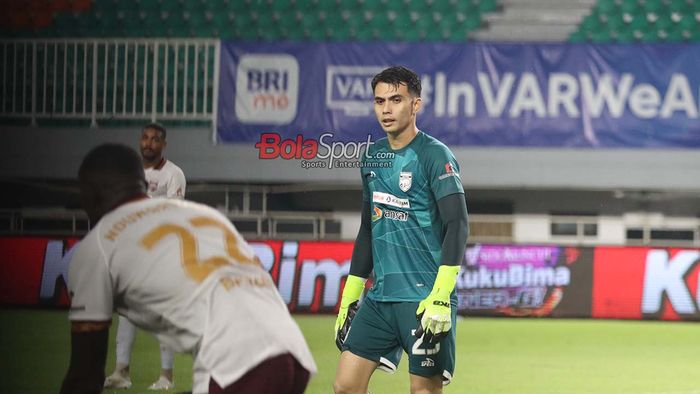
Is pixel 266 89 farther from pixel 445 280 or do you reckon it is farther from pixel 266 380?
pixel 266 380

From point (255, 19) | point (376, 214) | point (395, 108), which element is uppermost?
point (255, 19)

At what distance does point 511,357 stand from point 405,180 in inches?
232

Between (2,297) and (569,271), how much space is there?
709cm

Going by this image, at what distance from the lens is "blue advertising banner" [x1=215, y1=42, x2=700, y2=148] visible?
1616 centimetres

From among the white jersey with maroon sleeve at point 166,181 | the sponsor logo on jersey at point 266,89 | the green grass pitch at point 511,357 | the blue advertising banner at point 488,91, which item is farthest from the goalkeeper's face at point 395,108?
the sponsor logo on jersey at point 266,89

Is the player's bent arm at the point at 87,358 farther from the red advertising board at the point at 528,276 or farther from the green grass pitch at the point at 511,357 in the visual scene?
the red advertising board at the point at 528,276

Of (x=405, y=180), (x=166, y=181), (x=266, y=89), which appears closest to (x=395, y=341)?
(x=405, y=180)

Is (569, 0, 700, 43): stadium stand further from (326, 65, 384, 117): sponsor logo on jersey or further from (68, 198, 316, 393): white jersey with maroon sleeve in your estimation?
(68, 198, 316, 393): white jersey with maroon sleeve

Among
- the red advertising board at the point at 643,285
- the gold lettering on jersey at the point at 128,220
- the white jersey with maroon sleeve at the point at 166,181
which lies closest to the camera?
the gold lettering on jersey at the point at 128,220

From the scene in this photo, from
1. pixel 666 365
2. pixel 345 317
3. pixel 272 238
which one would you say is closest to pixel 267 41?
pixel 272 238

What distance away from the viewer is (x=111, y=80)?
17.6 m

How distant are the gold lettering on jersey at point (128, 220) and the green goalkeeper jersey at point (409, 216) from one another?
2127 mm

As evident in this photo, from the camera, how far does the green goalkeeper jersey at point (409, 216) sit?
5141 mm

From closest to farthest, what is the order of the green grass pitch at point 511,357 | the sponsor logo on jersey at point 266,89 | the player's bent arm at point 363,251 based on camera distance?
the player's bent arm at point 363,251, the green grass pitch at point 511,357, the sponsor logo on jersey at point 266,89
